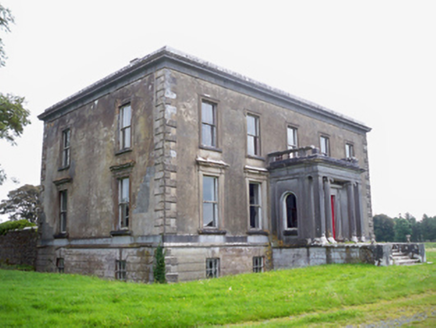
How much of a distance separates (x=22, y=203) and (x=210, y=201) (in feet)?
170

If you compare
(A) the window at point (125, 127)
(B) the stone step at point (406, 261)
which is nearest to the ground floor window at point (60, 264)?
(A) the window at point (125, 127)

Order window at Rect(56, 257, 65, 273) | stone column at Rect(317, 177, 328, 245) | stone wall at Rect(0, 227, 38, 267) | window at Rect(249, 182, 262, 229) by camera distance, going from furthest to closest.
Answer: stone wall at Rect(0, 227, 38, 267), window at Rect(56, 257, 65, 273), window at Rect(249, 182, 262, 229), stone column at Rect(317, 177, 328, 245)

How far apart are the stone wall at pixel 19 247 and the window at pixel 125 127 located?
9.03 meters

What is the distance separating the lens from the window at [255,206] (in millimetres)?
20250

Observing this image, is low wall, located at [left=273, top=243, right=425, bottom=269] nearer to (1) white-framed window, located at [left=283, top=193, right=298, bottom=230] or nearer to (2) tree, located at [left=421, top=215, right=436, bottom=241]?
(1) white-framed window, located at [left=283, top=193, right=298, bottom=230]

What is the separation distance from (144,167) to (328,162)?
27.2 feet

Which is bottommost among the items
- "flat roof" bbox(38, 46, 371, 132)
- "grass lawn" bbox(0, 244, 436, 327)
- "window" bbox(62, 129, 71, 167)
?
"grass lawn" bbox(0, 244, 436, 327)

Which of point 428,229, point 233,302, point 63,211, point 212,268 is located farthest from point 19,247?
point 428,229

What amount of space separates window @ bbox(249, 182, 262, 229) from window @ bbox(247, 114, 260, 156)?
5.19 ft

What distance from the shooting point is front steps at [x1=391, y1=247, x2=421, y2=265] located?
18094mm

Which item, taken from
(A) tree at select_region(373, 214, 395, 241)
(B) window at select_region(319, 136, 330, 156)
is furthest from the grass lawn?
(A) tree at select_region(373, 214, 395, 241)

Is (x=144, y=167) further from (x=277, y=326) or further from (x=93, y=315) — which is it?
(x=277, y=326)

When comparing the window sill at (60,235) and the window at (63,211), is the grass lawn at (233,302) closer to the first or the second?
the window sill at (60,235)

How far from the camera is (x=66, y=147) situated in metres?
22.6
